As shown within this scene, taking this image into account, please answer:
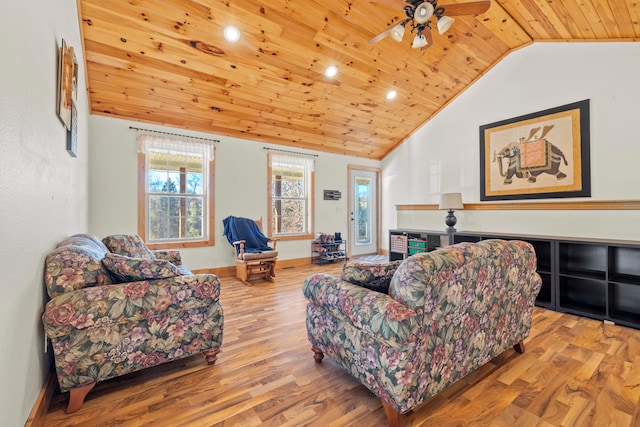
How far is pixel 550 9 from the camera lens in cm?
299

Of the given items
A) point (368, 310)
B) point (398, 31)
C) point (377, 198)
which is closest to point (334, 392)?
point (368, 310)

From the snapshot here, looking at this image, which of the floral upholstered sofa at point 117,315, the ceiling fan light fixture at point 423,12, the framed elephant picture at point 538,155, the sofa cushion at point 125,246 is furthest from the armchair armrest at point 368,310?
the framed elephant picture at point 538,155

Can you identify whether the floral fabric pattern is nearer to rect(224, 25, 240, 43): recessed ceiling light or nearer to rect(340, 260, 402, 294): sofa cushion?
rect(340, 260, 402, 294): sofa cushion

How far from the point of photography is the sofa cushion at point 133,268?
5.45 feet

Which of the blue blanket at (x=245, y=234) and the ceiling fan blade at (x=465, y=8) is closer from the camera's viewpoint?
the ceiling fan blade at (x=465, y=8)

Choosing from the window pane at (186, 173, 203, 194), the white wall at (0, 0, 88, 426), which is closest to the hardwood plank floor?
the white wall at (0, 0, 88, 426)

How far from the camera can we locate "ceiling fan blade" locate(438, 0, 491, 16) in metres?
2.18

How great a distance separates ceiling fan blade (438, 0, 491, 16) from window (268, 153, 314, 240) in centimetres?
332

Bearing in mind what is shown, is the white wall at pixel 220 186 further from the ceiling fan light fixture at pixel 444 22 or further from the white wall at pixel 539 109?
the ceiling fan light fixture at pixel 444 22

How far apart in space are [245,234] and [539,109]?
4.40m

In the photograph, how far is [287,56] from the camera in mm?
3348

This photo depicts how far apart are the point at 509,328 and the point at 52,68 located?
3.25m

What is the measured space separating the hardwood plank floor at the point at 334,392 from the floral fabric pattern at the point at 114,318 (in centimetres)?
19

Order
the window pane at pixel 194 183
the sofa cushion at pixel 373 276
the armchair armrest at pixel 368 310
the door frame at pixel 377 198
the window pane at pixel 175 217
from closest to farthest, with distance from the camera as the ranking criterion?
the armchair armrest at pixel 368 310
the sofa cushion at pixel 373 276
the window pane at pixel 175 217
the window pane at pixel 194 183
the door frame at pixel 377 198
